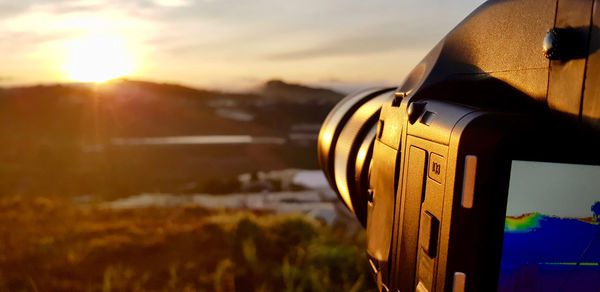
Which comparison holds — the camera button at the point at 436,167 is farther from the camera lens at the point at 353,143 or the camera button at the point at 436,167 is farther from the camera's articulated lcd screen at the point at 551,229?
the camera lens at the point at 353,143

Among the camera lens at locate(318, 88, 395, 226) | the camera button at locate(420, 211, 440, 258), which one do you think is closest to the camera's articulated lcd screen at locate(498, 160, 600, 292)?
the camera button at locate(420, 211, 440, 258)

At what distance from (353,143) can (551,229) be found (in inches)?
50.1

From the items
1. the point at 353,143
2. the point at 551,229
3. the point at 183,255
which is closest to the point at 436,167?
the point at 551,229

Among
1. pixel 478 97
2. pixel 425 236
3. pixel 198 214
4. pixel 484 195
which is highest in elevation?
pixel 478 97

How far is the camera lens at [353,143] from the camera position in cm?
209

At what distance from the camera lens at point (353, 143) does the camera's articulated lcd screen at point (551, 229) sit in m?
0.75

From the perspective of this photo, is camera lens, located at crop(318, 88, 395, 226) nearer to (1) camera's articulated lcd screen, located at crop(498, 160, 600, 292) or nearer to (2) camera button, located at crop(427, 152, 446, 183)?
(2) camera button, located at crop(427, 152, 446, 183)

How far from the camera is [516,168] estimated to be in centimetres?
97

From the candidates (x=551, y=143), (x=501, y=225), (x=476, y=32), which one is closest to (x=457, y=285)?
(x=501, y=225)

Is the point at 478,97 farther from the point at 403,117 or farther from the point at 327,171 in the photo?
the point at 327,171

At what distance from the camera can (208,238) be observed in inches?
171

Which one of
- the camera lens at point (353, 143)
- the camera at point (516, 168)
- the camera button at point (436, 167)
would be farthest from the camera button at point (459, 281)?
the camera lens at point (353, 143)

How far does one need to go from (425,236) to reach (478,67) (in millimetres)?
483

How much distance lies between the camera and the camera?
3.20ft
